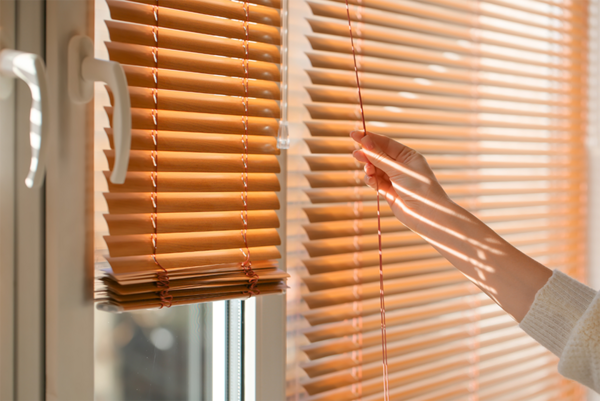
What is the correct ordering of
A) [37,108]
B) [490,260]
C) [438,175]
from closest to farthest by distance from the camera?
[37,108] → [490,260] → [438,175]

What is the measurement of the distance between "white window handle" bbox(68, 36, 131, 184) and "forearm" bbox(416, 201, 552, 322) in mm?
561

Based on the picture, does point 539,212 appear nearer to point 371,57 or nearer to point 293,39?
point 371,57

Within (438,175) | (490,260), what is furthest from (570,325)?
(438,175)

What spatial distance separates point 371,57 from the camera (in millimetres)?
1085

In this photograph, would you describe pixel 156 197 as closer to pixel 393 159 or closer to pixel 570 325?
pixel 393 159

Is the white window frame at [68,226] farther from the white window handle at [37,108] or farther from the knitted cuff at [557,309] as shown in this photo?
the knitted cuff at [557,309]

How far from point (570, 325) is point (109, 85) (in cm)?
76

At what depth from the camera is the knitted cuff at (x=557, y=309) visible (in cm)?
76

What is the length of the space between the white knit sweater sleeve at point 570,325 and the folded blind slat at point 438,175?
0.37 metres

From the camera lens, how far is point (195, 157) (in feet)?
2.64

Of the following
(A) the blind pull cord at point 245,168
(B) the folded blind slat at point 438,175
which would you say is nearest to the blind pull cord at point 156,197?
(A) the blind pull cord at point 245,168

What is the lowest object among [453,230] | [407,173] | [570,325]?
[570,325]

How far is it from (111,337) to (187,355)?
0.52ft

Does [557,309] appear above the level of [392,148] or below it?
below
